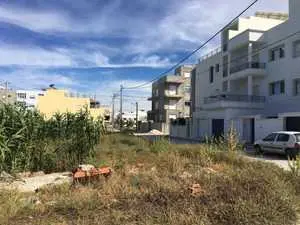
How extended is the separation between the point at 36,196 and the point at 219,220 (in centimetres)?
461

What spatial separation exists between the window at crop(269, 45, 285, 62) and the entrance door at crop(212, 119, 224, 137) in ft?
27.9

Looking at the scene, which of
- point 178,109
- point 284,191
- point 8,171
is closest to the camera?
point 284,191

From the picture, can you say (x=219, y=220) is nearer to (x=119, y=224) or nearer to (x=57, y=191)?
(x=119, y=224)

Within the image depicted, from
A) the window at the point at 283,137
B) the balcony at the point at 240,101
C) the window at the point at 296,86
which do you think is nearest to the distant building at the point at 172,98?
the balcony at the point at 240,101

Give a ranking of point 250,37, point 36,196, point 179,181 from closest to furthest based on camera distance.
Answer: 1. point 36,196
2. point 179,181
3. point 250,37

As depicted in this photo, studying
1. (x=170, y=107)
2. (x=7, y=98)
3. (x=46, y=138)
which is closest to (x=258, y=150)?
(x=46, y=138)

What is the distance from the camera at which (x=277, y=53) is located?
4450cm

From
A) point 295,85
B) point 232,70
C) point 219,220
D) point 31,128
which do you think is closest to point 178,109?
point 232,70

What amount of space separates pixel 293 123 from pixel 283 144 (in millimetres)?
8059

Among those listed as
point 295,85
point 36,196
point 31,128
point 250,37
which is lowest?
point 36,196

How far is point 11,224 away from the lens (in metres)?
7.01

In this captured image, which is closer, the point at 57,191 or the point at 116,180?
the point at 57,191

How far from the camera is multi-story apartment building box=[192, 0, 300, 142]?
40.2 m

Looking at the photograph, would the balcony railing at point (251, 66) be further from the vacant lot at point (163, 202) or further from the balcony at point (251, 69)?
the vacant lot at point (163, 202)
